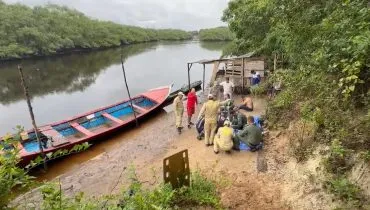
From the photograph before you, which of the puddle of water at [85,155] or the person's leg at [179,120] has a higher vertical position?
the person's leg at [179,120]

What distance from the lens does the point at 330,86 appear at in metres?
6.72

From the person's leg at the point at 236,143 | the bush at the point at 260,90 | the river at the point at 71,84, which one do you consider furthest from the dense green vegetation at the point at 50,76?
the person's leg at the point at 236,143

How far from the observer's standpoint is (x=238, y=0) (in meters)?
22.3

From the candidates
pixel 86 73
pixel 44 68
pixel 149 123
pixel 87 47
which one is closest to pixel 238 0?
pixel 149 123

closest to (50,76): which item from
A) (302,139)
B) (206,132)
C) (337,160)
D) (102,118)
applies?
(102,118)

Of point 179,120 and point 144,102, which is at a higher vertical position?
point 179,120

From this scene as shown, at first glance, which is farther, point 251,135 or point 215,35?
point 215,35

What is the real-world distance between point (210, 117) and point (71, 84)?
24851 millimetres

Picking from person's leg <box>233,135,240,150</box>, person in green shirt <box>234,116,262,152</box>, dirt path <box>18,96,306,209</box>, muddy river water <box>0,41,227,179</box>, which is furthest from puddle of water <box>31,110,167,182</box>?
person in green shirt <box>234,116,262,152</box>

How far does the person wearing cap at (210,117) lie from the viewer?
9.40 m

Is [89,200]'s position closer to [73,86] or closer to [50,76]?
[73,86]

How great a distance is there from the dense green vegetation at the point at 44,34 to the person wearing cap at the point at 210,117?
42014 mm

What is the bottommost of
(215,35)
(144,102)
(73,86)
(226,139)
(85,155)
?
(73,86)

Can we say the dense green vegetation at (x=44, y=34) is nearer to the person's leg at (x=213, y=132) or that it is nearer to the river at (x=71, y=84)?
the river at (x=71, y=84)
